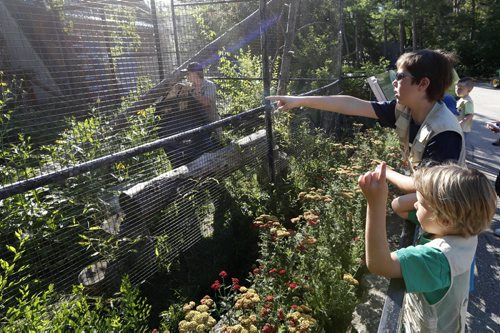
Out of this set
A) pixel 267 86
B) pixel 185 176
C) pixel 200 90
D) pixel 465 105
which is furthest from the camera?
pixel 465 105

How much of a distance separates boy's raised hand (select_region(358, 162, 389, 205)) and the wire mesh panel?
1679 mm

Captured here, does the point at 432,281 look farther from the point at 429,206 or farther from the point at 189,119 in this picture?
the point at 189,119

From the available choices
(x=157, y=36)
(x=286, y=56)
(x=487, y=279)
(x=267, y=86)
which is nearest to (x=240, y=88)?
(x=286, y=56)

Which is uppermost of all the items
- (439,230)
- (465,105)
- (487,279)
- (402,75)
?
(402,75)

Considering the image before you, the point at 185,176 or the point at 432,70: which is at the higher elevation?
the point at 432,70

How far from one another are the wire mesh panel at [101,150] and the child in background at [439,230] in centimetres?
171

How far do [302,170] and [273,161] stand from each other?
45 centimetres

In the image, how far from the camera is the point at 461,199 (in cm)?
135

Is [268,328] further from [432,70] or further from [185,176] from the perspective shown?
[185,176]

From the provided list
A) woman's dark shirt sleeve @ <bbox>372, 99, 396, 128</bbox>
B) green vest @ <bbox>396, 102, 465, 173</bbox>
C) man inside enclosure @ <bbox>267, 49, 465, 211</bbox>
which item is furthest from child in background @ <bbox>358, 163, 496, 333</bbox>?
woman's dark shirt sleeve @ <bbox>372, 99, 396, 128</bbox>

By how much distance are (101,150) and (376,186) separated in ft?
9.12

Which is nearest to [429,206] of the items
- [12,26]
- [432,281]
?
[432,281]

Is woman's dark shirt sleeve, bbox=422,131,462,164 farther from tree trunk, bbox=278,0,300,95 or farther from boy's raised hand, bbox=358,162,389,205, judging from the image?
tree trunk, bbox=278,0,300,95

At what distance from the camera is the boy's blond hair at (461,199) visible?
1.36 meters
